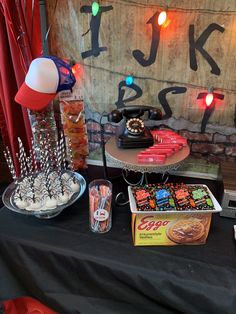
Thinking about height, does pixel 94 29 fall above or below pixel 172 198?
above

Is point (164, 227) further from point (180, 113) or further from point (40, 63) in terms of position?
point (40, 63)

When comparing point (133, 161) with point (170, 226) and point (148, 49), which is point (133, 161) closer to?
point (170, 226)

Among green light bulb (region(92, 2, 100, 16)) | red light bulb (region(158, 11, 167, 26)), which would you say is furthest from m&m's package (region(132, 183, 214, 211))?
green light bulb (region(92, 2, 100, 16))

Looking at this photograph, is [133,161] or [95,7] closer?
[133,161]

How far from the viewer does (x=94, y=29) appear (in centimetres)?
111

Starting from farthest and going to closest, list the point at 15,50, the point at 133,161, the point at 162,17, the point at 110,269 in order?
1. the point at 15,50
2. the point at 162,17
3. the point at 133,161
4. the point at 110,269

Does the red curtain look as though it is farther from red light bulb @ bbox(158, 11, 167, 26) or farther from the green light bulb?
red light bulb @ bbox(158, 11, 167, 26)

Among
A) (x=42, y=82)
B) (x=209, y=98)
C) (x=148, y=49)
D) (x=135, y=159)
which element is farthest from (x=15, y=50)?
(x=209, y=98)

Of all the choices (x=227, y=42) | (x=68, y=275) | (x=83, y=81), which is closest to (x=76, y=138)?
(x=83, y=81)

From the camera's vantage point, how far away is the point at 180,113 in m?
1.17

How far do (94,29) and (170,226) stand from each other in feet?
2.84

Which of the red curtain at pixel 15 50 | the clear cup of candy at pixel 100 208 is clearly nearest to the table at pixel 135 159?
the clear cup of candy at pixel 100 208

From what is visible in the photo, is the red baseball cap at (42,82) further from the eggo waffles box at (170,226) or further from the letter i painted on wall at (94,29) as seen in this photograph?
the eggo waffles box at (170,226)

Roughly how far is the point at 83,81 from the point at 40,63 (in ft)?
1.04
